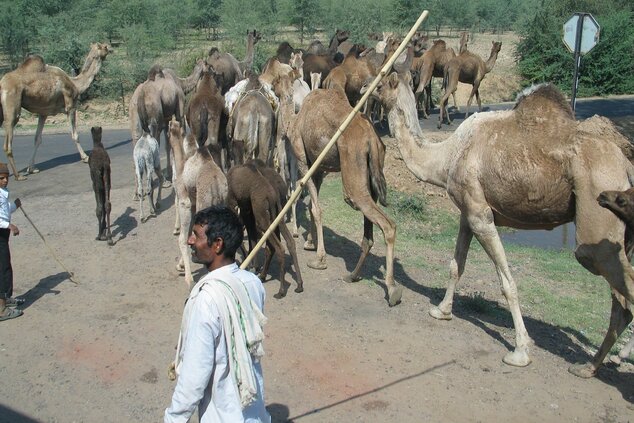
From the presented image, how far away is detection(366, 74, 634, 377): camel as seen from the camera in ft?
19.7

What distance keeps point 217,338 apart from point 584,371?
14.7 ft

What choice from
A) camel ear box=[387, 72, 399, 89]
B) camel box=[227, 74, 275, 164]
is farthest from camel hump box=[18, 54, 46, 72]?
camel ear box=[387, 72, 399, 89]

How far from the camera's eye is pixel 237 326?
3541 mm

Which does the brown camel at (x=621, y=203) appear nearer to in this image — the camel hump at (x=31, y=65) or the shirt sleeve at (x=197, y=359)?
the shirt sleeve at (x=197, y=359)

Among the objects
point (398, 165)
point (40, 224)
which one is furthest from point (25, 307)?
point (398, 165)

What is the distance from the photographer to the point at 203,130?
11172 mm

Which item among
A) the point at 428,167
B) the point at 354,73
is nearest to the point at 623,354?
the point at 428,167

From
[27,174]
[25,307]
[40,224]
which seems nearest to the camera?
[25,307]

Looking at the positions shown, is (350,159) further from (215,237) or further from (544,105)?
(215,237)

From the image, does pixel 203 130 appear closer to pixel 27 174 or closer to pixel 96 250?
pixel 96 250

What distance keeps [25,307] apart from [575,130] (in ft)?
21.7

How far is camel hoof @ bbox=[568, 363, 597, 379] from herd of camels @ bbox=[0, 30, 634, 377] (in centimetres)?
1

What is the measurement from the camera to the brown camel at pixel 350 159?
8273 mm

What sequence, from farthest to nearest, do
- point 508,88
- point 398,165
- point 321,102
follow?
point 508,88 → point 398,165 → point 321,102
